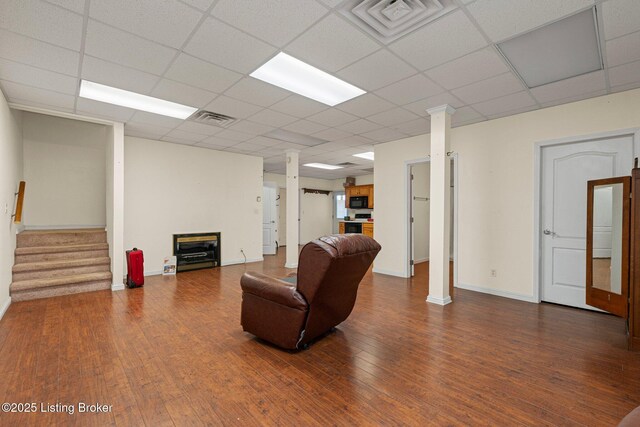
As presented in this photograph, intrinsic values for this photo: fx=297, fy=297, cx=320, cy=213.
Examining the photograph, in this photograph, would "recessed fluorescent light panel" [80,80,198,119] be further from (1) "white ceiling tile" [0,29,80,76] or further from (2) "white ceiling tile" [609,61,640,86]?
(2) "white ceiling tile" [609,61,640,86]

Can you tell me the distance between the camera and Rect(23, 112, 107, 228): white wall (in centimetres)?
556

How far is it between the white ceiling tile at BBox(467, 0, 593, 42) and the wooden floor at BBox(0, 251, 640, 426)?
2721mm

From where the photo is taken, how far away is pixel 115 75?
3.12m

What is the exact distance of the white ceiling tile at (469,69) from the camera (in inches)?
109

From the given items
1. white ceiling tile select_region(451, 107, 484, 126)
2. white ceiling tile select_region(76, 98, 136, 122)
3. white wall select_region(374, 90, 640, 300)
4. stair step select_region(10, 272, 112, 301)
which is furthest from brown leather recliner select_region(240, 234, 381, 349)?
stair step select_region(10, 272, 112, 301)

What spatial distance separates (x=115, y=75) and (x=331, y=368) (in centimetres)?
358

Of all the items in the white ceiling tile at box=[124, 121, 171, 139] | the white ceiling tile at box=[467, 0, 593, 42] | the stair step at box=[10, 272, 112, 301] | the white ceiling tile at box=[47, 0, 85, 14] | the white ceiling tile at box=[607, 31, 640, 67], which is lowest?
the stair step at box=[10, 272, 112, 301]

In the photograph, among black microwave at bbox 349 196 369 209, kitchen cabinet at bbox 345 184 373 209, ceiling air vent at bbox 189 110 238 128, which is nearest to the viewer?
ceiling air vent at bbox 189 110 238 128

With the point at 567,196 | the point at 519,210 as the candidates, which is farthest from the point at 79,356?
the point at 567,196

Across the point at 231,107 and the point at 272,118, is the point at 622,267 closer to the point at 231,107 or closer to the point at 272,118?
the point at 272,118

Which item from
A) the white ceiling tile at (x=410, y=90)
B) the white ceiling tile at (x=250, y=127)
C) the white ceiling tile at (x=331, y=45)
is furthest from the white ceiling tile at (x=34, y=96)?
the white ceiling tile at (x=410, y=90)

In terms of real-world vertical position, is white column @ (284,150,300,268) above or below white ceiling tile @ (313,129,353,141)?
below

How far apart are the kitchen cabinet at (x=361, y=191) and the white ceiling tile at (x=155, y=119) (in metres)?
6.07

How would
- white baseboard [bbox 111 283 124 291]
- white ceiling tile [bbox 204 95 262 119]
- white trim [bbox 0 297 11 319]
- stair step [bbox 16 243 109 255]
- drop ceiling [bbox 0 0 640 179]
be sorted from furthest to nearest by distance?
1. white baseboard [bbox 111 283 124 291]
2. stair step [bbox 16 243 109 255]
3. white ceiling tile [bbox 204 95 262 119]
4. white trim [bbox 0 297 11 319]
5. drop ceiling [bbox 0 0 640 179]
